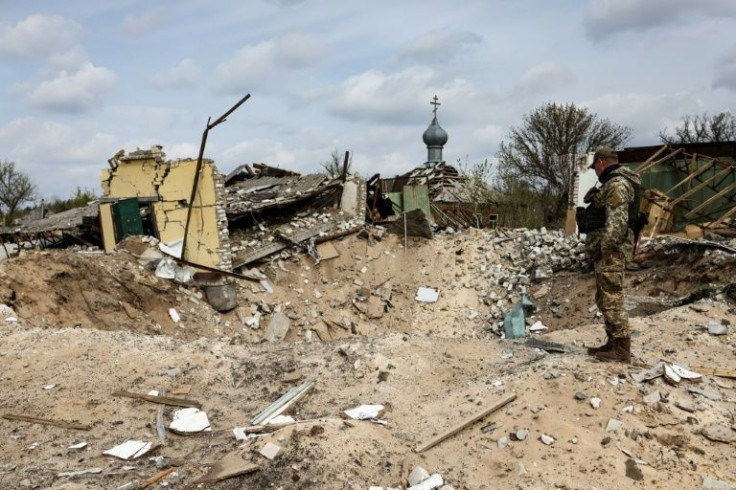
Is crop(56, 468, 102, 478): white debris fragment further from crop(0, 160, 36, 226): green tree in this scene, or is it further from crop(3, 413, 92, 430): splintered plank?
crop(0, 160, 36, 226): green tree

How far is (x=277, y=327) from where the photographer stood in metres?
11.2

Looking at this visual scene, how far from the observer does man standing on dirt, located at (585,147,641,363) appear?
4.73 meters

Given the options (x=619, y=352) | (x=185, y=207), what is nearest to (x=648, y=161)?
(x=619, y=352)

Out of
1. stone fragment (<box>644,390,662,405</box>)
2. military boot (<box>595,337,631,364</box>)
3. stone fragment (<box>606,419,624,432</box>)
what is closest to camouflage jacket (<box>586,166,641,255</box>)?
military boot (<box>595,337,631,364</box>)

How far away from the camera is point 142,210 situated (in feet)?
39.4

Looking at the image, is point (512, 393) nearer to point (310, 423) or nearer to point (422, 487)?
point (422, 487)

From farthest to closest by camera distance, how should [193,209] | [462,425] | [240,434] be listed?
[193,209]
[240,434]
[462,425]

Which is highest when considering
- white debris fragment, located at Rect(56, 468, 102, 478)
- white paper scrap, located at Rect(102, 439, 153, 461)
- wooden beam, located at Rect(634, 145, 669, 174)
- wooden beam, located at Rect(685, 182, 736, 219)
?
wooden beam, located at Rect(634, 145, 669, 174)

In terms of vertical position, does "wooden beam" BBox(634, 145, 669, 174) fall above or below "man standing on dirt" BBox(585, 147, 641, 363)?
above

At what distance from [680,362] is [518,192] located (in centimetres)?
1722

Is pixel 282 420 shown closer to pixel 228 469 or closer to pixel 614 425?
pixel 228 469

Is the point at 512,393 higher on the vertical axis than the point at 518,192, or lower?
lower

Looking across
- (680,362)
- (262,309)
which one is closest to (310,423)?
(680,362)

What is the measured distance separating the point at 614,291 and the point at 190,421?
368 centimetres
